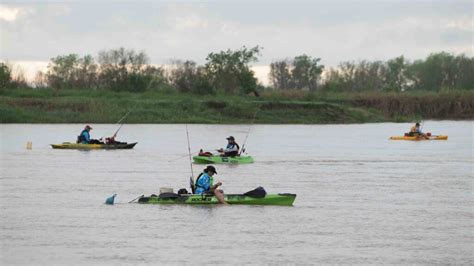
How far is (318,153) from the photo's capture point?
180ft

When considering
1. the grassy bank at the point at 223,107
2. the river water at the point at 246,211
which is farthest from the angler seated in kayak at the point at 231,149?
the grassy bank at the point at 223,107

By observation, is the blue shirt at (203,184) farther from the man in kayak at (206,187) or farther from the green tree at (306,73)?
the green tree at (306,73)

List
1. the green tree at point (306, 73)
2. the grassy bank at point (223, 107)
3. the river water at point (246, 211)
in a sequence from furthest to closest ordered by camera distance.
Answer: the green tree at point (306, 73), the grassy bank at point (223, 107), the river water at point (246, 211)

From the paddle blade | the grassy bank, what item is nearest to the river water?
the paddle blade

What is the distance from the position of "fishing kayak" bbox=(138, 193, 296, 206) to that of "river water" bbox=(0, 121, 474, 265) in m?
0.20

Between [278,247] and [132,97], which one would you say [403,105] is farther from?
[278,247]

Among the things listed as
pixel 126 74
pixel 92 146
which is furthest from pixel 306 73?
pixel 92 146

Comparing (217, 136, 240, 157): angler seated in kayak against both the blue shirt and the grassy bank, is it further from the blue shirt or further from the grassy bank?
the grassy bank

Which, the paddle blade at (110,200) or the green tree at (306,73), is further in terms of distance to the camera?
the green tree at (306,73)

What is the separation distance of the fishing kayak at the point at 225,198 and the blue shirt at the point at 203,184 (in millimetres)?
212

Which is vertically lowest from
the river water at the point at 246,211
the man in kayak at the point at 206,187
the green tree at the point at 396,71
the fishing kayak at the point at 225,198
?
the river water at the point at 246,211

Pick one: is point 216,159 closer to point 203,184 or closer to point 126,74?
point 203,184

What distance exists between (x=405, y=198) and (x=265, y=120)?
2321 inches

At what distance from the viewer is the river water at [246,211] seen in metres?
23.3
